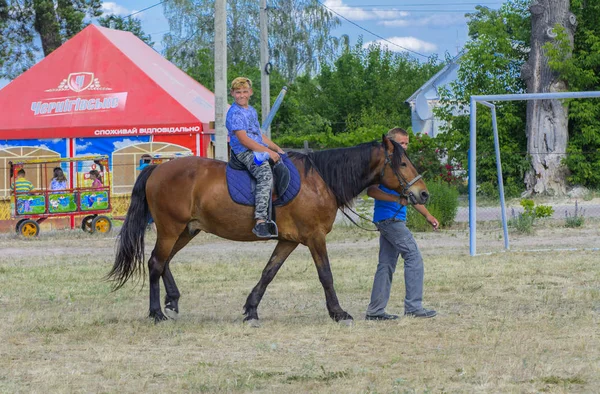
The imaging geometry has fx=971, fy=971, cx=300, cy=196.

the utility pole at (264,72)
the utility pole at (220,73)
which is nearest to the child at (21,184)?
the utility pole at (220,73)

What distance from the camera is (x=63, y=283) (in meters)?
12.2

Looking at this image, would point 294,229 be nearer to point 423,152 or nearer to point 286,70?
point 423,152

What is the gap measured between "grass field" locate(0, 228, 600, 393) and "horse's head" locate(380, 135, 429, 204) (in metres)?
1.14

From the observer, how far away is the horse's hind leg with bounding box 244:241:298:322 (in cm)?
890

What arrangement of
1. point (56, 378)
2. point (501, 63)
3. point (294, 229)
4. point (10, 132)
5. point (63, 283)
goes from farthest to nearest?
point (501, 63) → point (10, 132) → point (63, 283) → point (294, 229) → point (56, 378)

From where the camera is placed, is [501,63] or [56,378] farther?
[501,63]

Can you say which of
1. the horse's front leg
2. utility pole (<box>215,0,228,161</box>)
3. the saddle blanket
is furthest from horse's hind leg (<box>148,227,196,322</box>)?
utility pole (<box>215,0,228,161</box>)

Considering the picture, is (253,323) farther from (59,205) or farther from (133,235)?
(59,205)

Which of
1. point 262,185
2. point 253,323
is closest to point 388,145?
point 262,185

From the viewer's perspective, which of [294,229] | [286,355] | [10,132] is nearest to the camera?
[286,355]

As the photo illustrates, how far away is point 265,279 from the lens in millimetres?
9023

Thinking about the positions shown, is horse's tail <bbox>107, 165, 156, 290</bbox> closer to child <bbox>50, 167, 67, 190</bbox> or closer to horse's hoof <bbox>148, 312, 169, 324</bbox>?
horse's hoof <bbox>148, 312, 169, 324</bbox>

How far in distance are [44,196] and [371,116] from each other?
33.0m

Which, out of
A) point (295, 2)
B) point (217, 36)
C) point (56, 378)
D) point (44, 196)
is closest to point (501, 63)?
point (217, 36)
